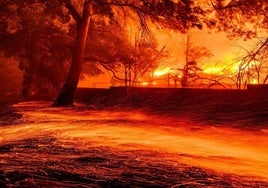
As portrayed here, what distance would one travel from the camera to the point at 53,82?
30.9 m

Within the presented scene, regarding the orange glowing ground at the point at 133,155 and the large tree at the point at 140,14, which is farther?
the large tree at the point at 140,14

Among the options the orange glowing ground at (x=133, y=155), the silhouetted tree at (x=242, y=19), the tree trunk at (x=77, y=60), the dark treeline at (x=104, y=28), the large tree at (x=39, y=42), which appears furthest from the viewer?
the large tree at (x=39, y=42)

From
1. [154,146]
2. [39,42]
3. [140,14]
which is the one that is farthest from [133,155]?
[39,42]

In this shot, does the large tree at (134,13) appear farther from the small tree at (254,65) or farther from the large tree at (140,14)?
the small tree at (254,65)

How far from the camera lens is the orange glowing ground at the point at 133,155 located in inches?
209

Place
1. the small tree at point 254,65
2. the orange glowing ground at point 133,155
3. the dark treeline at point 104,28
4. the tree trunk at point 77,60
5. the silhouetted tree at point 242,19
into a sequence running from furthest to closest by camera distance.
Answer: the tree trunk at point 77,60, the dark treeline at point 104,28, the silhouetted tree at point 242,19, the small tree at point 254,65, the orange glowing ground at point 133,155

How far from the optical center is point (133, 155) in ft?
22.3

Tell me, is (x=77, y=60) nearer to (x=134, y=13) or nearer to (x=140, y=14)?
(x=134, y=13)

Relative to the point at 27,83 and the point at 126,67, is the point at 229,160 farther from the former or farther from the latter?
the point at 27,83

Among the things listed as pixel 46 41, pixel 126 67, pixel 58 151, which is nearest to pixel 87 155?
pixel 58 151

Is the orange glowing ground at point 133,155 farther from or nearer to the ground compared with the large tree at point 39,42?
nearer to the ground

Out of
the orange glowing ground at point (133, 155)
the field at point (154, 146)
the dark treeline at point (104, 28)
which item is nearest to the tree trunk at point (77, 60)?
the dark treeline at point (104, 28)

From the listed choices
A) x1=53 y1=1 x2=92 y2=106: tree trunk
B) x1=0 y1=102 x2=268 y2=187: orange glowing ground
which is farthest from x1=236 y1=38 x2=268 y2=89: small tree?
x1=53 y1=1 x2=92 y2=106: tree trunk

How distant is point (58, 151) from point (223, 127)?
14.5 ft
